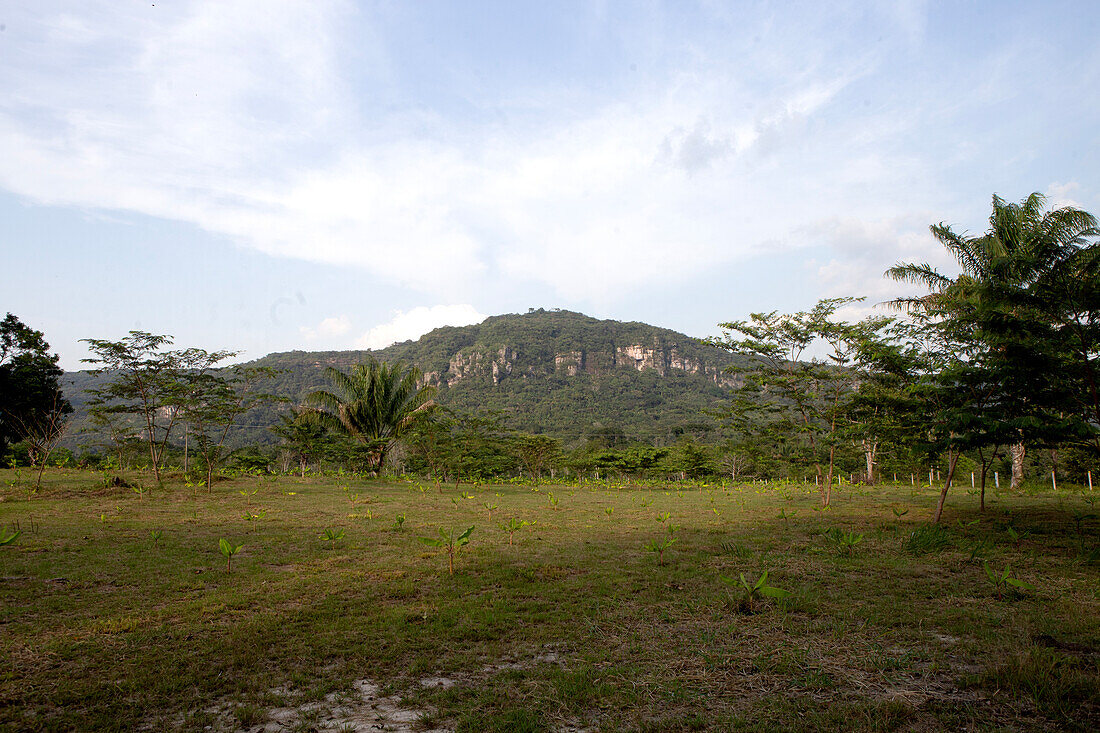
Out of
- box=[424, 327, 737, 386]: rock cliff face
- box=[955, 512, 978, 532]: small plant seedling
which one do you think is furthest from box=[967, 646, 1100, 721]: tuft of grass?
box=[424, 327, 737, 386]: rock cliff face

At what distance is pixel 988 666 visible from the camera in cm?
406

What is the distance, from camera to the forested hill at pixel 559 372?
9362 cm

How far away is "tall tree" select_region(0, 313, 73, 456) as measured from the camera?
79.4ft

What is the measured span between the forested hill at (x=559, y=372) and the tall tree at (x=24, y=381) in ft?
153

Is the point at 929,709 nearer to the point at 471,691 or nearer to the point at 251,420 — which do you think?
the point at 471,691

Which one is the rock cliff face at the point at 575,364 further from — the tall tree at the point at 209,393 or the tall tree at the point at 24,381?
the tall tree at the point at 209,393

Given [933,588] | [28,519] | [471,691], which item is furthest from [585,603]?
[28,519]

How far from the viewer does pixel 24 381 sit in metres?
25.4

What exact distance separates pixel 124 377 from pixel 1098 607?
69.7ft

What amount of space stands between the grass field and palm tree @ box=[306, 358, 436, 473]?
15551mm

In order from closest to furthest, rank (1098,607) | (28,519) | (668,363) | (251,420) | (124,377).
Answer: (1098,607) → (28,519) → (124,377) → (251,420) → (668,363)

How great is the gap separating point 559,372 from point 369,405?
96.7 m

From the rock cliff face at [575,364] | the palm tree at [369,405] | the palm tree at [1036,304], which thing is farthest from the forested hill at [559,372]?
the palm tree at [1036,304]

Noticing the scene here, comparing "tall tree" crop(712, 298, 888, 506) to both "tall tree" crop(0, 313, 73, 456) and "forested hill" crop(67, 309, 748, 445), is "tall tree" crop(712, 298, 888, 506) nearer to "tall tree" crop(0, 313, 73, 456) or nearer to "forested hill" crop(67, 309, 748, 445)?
"tall tree" crop(0, 313, 73, 456)
